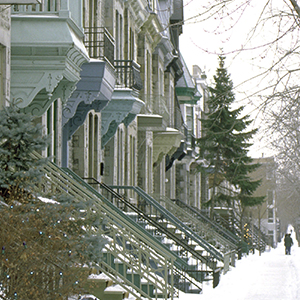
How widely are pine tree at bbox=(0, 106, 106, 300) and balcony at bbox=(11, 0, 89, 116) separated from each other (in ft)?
9.06

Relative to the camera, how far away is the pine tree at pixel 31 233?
877cm

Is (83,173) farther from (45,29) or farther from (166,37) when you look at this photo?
(166,37)

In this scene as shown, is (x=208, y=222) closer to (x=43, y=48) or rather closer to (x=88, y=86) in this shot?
(x=88, y=86)

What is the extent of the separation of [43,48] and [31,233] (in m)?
5.33

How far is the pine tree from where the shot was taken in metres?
8.77

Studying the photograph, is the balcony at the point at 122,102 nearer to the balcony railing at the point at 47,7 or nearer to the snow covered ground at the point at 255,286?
the snow covered ground at the point at 255,286

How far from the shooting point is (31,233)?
9.37 m

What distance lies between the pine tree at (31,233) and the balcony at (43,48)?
2.76 m

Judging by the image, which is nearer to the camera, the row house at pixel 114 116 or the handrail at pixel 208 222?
the row house at pixel 114 116

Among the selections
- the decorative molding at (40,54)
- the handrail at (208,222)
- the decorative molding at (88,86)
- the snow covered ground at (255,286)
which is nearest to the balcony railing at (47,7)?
the decorative molding at (40,54)

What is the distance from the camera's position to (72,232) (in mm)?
11000

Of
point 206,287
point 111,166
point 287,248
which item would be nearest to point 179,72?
point 287,248

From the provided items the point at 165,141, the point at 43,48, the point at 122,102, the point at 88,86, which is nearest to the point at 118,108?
the point at 122,102

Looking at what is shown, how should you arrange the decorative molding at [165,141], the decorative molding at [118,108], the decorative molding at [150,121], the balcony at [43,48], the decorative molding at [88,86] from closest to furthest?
the balcony at [43,48] → the decorative molding at [88,86] → the decorative molding at [118,108] → the decorative molding at [150,121] → the decorative molding at [165,141]
